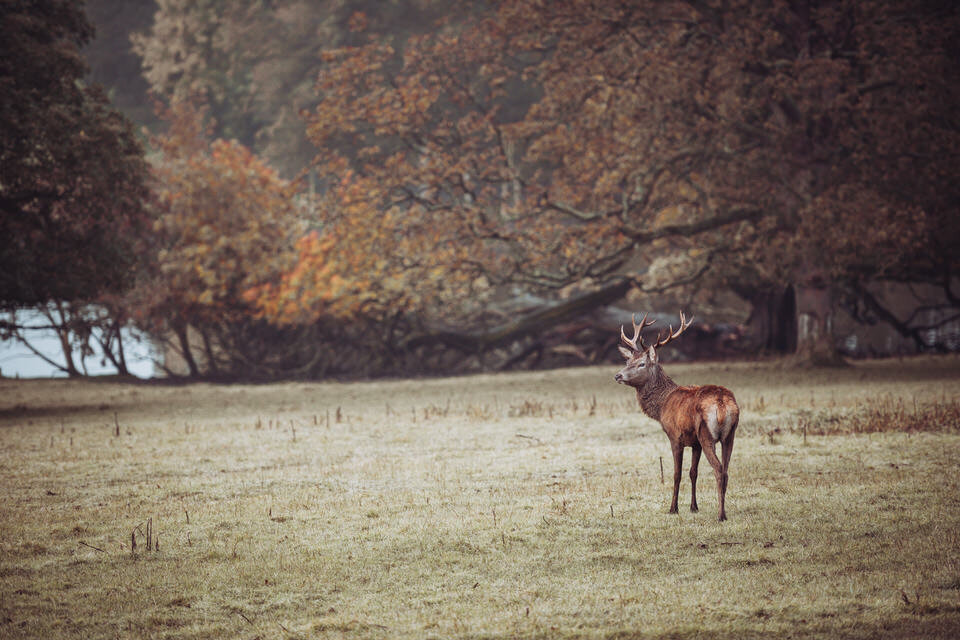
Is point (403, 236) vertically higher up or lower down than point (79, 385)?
higher up

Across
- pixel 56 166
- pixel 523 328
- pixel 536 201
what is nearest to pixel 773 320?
pixel 523 328

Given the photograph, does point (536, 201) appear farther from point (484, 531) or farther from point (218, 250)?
point (484, 531)

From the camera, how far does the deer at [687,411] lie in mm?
7035

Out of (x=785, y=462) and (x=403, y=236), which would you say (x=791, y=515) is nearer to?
(x=785, y=462)

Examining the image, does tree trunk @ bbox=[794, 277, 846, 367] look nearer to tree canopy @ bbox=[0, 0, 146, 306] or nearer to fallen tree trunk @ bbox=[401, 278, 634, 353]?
fallen tree trunk @ bbox=[401, 278, 634, 353]

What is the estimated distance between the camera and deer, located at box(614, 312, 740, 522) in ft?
23.1

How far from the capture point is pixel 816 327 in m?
22.5

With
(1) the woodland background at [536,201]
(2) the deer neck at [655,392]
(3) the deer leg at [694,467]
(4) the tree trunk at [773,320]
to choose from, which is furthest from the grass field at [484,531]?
(4) the tree trunk at [773,320]

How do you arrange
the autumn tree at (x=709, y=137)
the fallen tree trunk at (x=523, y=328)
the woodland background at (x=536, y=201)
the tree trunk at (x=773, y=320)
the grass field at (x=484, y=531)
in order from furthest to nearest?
the fallen tree trunk at (x=523, y=328)
the tree trunk at (x=773, y=320)
the autumn tree at (x=709, y=137)
the woodland background at (x=536, y=201)
the grass field at (x=484, y=531)

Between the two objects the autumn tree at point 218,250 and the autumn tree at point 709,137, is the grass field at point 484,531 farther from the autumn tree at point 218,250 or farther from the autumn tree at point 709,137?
the autumn tree at point 218,250

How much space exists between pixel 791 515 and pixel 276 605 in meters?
4.00

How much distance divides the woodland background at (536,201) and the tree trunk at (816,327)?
0.05 meters

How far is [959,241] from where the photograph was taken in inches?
826

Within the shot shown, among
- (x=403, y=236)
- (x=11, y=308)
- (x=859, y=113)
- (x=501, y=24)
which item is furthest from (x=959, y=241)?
(x=11, y=308)
